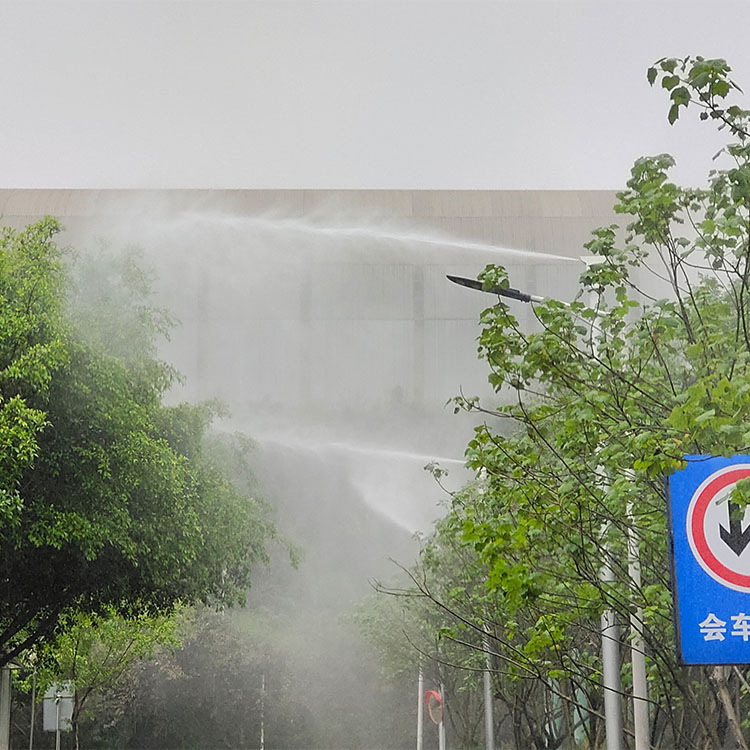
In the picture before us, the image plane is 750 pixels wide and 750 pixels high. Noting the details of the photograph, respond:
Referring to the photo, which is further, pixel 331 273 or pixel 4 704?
pixel 331 273

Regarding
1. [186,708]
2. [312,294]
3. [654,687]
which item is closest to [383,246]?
[312,294]

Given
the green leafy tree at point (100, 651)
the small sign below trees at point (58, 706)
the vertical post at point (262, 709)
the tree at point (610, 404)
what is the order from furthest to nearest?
the vertical post at point (262, 709) → the green leafy tree at point (100, 651) → the small sign below trees at point (58, 706) → the tree at point (610, 404)

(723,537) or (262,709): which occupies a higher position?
(723,537)

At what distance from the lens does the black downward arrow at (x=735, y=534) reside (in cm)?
662

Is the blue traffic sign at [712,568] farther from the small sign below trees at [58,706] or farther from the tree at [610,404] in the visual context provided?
the small sign below trees at [58,706]

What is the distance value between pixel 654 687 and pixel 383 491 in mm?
49430

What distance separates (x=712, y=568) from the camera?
6.60 meters

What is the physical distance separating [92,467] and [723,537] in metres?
15.3

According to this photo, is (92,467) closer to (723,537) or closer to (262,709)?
(723,537)

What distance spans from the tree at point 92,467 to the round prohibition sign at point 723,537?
1314 centimetres

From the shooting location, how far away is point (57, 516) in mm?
20078

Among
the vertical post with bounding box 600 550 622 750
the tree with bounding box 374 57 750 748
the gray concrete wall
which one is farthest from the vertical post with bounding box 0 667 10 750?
the gray concrete wall

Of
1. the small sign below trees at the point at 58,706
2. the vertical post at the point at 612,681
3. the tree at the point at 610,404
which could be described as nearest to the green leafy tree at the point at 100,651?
the small sign below trees at the point at 58,706

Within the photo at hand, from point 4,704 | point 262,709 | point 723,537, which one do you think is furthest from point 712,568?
→ point 262,709
